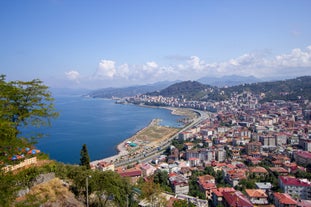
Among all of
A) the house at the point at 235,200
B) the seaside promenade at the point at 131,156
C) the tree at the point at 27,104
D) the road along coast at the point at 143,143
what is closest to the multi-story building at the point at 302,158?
the house at the point at 235,200

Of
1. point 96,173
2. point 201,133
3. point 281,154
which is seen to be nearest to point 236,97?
point 201,133

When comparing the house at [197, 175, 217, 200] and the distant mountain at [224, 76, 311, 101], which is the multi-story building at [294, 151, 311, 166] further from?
the distant mountain at [224, 76, 311, 101]

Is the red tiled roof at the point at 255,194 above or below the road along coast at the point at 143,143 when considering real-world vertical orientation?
above

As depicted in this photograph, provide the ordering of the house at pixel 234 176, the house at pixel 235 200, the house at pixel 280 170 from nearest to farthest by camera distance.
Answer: the house at pixel 235 200 → the house at pixel 234 176 → the house at pixel 280 170

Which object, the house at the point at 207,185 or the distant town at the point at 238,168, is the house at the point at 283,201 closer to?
the distant town at the point at 238,168

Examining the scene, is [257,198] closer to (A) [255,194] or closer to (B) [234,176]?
(A) [255,194]

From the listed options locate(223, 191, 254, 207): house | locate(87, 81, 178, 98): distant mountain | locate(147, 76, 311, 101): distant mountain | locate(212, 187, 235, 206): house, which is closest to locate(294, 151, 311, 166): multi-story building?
locate(212, 187, 235, 206): house

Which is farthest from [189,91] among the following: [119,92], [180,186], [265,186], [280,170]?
[180,186]
